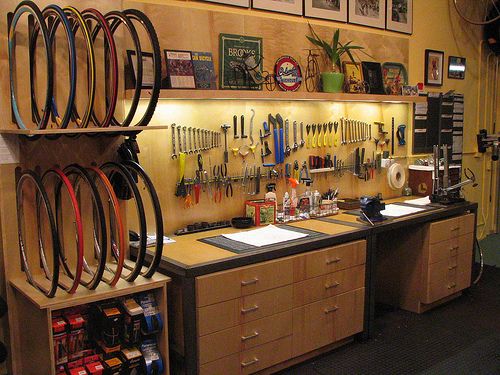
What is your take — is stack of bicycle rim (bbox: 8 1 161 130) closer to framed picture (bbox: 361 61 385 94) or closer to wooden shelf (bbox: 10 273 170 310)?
wooden shelf (bbox: 10 273 170 310)

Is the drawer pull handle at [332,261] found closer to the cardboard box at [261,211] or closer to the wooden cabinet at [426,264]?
the cardboard box at [261,211]

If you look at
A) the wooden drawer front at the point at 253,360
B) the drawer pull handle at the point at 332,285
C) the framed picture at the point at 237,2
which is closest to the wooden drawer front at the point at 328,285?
the drawer pull handle at the point at 332,285

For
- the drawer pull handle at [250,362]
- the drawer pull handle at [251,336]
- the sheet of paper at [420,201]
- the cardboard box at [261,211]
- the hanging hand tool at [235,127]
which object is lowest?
the drawer pull handle at [250,362]

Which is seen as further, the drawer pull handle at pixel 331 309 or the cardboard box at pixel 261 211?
the cardboard box at pixel 261 211

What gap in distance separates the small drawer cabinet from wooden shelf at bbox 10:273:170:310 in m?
0.22

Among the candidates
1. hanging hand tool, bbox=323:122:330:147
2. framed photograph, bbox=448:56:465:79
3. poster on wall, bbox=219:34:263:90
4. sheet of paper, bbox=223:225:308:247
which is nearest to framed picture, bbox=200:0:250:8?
poster on wall, bbox=219:34:263:90

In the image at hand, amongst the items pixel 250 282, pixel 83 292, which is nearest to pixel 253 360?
A: pixel 250 282

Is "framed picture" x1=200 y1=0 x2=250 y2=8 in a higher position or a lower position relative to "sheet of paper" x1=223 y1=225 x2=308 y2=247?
higher

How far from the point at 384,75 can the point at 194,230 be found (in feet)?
6.64

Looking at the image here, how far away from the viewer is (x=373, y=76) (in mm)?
3824

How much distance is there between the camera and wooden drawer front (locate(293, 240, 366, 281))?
271 cm

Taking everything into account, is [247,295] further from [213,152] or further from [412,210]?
[412,210]

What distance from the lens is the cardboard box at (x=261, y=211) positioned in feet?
10.3

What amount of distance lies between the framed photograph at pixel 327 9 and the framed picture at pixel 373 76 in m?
0.38
